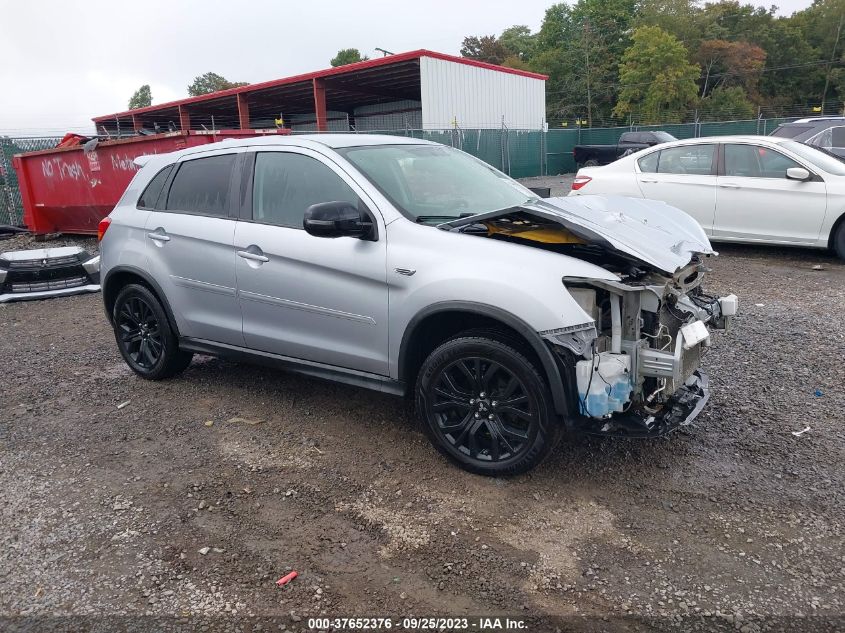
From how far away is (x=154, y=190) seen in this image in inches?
202

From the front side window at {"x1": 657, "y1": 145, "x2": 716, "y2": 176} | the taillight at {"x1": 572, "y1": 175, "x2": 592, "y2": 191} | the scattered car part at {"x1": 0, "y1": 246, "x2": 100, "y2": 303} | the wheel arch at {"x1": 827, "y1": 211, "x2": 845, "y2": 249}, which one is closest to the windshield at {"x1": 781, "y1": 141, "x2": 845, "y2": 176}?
the wheel arch at {"x1": 827, "y1": 211, "x2": 845, "y2": 249}

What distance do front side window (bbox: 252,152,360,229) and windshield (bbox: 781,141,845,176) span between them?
6.71m

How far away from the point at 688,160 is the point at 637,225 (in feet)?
19.9

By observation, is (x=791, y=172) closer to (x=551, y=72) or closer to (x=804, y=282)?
(x=804, y=282)

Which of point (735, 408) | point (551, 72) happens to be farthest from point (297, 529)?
point (551, 72)

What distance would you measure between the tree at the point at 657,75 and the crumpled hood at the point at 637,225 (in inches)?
1978

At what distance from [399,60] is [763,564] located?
921 inches

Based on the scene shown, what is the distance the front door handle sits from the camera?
4.22 meters

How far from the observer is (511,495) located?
11.3ft

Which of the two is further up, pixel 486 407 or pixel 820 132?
pixel 820 132

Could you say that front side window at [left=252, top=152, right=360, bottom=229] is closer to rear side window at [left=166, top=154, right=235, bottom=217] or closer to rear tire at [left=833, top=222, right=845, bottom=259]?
rear side window at [left=166, top=154, right=235, bottom=217]

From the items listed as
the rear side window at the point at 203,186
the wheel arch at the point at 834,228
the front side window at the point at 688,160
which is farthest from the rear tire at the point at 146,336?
the wheel arch at the point at 834,228

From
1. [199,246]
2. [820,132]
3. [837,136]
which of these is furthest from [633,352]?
[820,132]

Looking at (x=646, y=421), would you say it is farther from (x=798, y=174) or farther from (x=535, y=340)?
(x=798, y=174)
